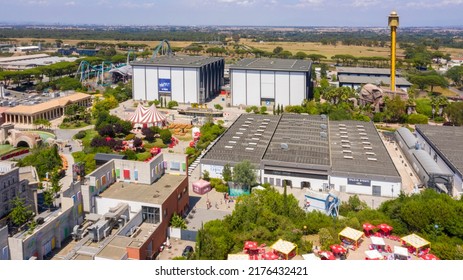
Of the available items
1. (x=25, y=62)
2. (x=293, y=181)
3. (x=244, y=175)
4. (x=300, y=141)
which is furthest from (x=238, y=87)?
(x=25, y=62)

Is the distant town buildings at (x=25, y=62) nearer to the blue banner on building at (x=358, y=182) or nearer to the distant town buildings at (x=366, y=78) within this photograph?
the distant town buildings at (x=366, y=78)

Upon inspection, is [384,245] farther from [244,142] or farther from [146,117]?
[146,117]

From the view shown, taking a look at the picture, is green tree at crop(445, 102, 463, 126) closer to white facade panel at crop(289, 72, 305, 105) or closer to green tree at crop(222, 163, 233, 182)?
white facade panel at crop(289, 72, 305, 105)

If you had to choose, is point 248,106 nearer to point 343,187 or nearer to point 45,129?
point 45,129

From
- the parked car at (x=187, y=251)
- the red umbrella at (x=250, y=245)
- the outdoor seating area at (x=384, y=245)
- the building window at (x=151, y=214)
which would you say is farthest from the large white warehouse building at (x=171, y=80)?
the red umbrella at (x=250, y=245)

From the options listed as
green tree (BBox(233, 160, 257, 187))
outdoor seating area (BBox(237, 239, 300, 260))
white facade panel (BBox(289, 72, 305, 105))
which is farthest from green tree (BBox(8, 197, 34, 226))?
white facade panel (BBox(289, 72, 305, 105))
